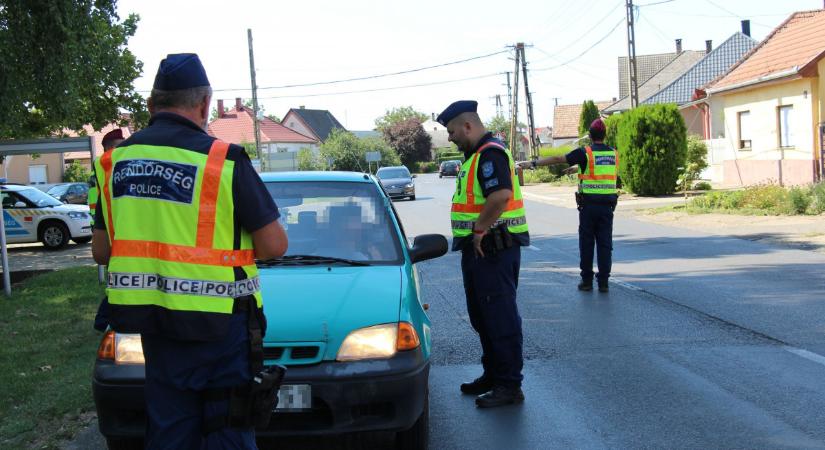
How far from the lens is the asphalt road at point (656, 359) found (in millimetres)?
4938

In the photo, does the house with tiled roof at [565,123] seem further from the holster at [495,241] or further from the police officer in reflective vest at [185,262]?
the police officer in reflective vest at [185,262]

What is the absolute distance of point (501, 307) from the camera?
5.41m

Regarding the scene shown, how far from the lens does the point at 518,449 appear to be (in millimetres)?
4727

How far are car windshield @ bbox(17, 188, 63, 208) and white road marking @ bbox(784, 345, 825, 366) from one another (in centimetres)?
1842

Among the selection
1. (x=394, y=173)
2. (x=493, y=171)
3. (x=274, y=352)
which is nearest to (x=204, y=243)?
(x=274, y=352)

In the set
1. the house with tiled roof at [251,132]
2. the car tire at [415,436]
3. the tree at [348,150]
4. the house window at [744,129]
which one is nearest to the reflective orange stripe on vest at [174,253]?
the car tire at [415,436]

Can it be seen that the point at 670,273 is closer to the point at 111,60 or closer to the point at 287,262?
the point at 287,262

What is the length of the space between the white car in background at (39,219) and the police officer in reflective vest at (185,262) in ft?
62.5

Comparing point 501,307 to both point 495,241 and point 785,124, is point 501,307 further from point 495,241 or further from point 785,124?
point 785,124

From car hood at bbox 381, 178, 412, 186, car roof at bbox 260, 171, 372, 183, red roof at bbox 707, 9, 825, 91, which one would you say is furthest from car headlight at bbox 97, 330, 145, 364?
car hood at bbox 381, 178, 412, 186

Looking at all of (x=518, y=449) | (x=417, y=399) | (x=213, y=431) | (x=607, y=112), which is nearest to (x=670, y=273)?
A: (x=518, y=449)

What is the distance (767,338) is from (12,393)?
5931mm

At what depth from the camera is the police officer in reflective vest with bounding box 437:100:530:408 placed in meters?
5.40

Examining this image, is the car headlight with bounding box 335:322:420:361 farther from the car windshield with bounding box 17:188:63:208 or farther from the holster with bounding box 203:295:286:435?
the car windshield with bounding box 17:188:63:208
